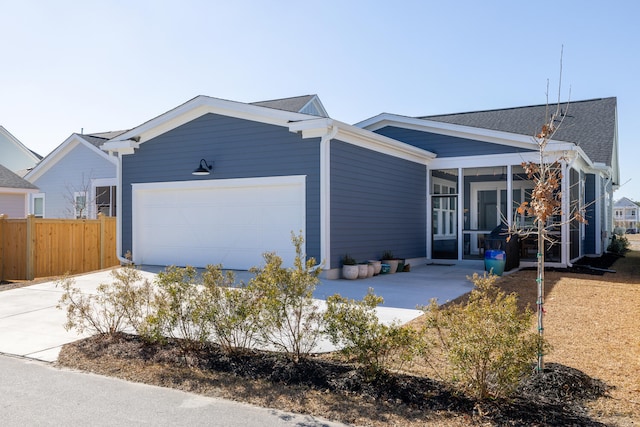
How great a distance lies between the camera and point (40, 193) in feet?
68.4

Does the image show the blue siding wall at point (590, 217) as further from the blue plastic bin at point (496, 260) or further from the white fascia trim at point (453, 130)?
the blue plastic bin at point (496, 260)

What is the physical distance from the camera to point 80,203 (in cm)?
1939

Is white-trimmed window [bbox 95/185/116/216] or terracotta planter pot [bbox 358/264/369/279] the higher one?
white-trimmed window [bbox 95/185/116/216]

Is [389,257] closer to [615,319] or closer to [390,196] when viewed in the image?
[390,196]

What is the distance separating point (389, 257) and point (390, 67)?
5.50 m

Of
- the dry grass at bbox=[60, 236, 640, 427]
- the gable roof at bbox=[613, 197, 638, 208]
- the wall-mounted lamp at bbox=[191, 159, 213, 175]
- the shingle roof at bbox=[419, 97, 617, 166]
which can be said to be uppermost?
the shingle roof at bbox=[419, 97, 617, 166]

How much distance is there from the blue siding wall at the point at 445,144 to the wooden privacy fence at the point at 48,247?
9.30 m

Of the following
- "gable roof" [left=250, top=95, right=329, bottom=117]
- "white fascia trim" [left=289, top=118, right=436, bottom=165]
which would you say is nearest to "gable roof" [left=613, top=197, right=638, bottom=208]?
"gable roof" [left=250, top=95, right=329, bottom=117]

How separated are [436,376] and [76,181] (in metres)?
18.8

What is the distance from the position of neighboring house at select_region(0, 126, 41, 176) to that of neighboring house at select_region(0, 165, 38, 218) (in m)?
11.4

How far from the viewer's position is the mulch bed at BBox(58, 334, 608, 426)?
3.90 metres

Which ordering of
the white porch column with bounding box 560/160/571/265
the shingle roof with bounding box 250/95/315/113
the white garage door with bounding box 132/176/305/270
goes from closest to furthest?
the white garage door with bounding box 132/176/305/270 < the white porch column with bounding box 560/160/571/265 < the shingle roof with bounding box 250/95/315/113

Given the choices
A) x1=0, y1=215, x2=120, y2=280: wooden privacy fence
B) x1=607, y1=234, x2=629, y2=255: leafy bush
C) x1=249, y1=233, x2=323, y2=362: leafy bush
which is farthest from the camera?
x1=607, y1=234, x2=629, y2=255: leafy bush

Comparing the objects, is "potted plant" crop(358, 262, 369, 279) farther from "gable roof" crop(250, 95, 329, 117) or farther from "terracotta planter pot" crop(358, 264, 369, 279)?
"gable roof" crop(250, 95, 329, 117)
